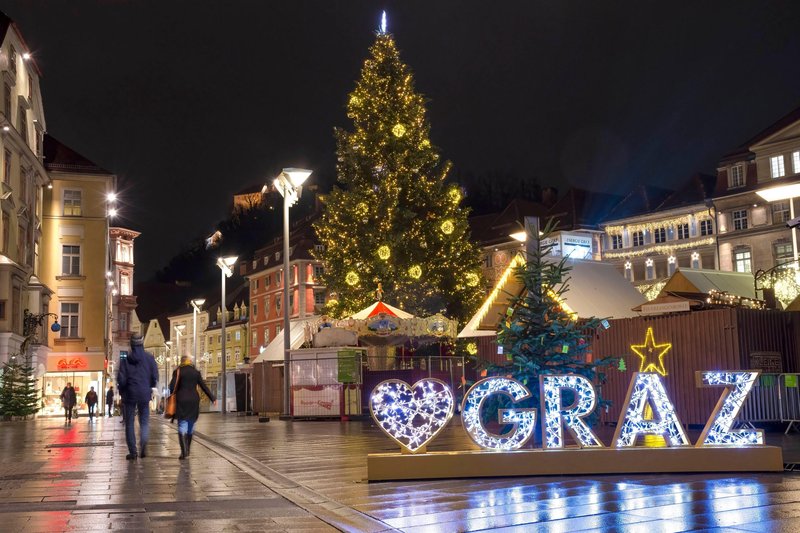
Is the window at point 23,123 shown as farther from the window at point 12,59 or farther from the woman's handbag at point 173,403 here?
the woman's handbag at point 173,403

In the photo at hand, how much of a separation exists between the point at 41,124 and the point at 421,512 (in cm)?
5074

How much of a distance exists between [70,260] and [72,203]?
3561mm

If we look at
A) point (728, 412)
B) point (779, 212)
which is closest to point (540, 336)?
point (728, 412)

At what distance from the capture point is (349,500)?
10.3 metres

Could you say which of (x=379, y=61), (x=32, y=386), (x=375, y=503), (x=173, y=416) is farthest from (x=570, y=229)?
(x=375, y=503)

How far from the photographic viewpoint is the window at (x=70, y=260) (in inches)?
2304

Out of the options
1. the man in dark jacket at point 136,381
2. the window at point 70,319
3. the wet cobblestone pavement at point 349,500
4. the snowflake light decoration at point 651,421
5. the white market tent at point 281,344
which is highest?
the window at point 70,319

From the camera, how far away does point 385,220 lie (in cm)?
4109

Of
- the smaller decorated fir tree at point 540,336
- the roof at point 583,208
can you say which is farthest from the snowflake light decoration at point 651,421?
the roof at point 583,208

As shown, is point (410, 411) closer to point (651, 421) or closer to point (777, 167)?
point (651, 421)

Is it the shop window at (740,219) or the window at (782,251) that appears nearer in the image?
the window at (782,251)

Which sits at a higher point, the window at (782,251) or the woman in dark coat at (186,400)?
the window at (782,251)

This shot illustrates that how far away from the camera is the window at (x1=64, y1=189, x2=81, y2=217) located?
2315 inches

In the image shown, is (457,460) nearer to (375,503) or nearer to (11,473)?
(375,503)
